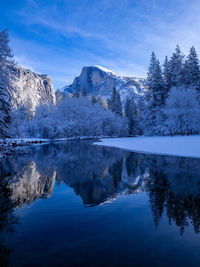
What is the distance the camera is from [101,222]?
4.40m

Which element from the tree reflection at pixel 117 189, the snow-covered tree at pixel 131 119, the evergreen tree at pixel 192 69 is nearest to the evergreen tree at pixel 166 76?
the evergreen tree at pixel 192 69

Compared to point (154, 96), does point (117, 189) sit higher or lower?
lower

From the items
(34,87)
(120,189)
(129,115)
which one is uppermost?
(34,87)

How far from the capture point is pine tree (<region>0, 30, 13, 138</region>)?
61.5ft

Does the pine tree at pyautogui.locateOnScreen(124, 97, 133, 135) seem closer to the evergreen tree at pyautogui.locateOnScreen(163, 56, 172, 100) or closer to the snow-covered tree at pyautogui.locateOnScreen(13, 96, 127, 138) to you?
the snow-covered tree at pyautogui.locateOnScreen(13, 96, 127, 138)

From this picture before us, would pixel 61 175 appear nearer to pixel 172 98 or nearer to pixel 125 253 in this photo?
pixel 125 253

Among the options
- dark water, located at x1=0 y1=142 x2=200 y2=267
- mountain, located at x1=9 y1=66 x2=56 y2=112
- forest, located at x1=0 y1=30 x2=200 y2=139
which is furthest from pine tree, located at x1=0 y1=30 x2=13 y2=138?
mountain, located at x1=9 y1=66 x2=56 y2=112

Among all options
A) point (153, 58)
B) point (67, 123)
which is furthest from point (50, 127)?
point (153, 58)

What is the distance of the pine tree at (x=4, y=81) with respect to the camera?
61.5ft

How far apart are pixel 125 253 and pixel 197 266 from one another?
1129mm

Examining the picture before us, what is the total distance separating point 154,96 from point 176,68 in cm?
757

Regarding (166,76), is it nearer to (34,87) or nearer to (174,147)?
(174,147)

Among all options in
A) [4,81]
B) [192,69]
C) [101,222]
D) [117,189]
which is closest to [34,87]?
[192,69]

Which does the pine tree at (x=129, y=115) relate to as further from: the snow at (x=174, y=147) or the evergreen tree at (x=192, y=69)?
the snow at (x=174, y=147)
